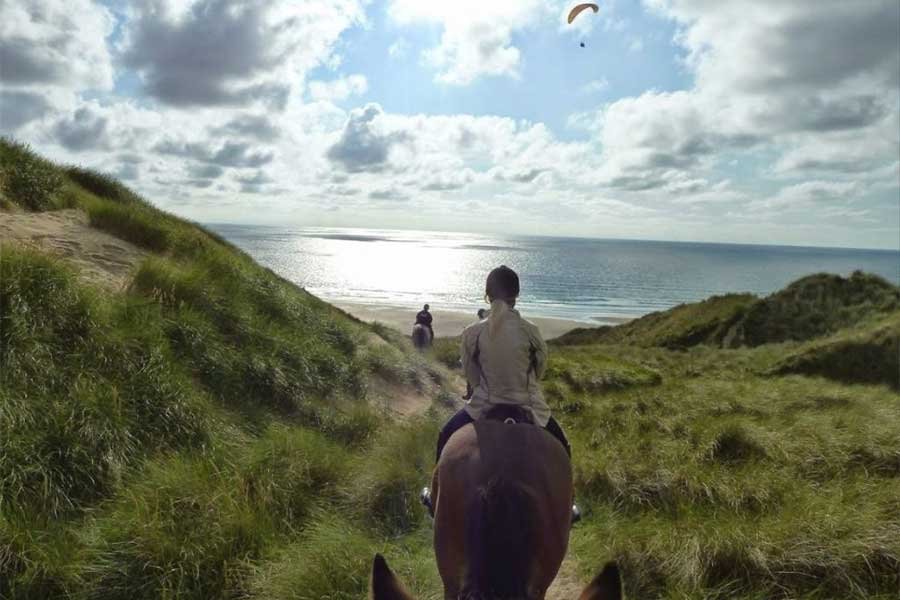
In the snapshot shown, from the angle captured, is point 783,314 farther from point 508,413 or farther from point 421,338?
point 508,413

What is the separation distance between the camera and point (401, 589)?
9.94 feet

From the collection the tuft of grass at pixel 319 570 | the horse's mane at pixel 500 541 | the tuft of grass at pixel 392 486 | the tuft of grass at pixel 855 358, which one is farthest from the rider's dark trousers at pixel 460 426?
the tuft of grass at pixel 855 358

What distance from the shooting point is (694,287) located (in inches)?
3900

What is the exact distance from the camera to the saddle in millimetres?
4160

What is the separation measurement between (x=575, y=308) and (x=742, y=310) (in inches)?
1336

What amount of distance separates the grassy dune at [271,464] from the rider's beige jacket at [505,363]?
78.8 inches

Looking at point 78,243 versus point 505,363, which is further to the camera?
point 78,243

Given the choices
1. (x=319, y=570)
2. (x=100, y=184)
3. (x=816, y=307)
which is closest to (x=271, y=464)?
(x=319, y=570)

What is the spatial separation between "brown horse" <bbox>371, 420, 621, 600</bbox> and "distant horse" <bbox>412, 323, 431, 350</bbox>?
15454 millimetres

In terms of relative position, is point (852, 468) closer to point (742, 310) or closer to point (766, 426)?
point (766, 426)

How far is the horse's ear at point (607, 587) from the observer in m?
2.95

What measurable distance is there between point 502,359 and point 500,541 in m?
1.58

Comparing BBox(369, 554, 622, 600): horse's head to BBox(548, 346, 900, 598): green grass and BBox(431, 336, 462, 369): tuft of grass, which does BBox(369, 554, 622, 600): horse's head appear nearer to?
BBox(548, 346, 900, 598): green grass

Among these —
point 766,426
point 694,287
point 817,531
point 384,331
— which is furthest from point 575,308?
point 817,531
